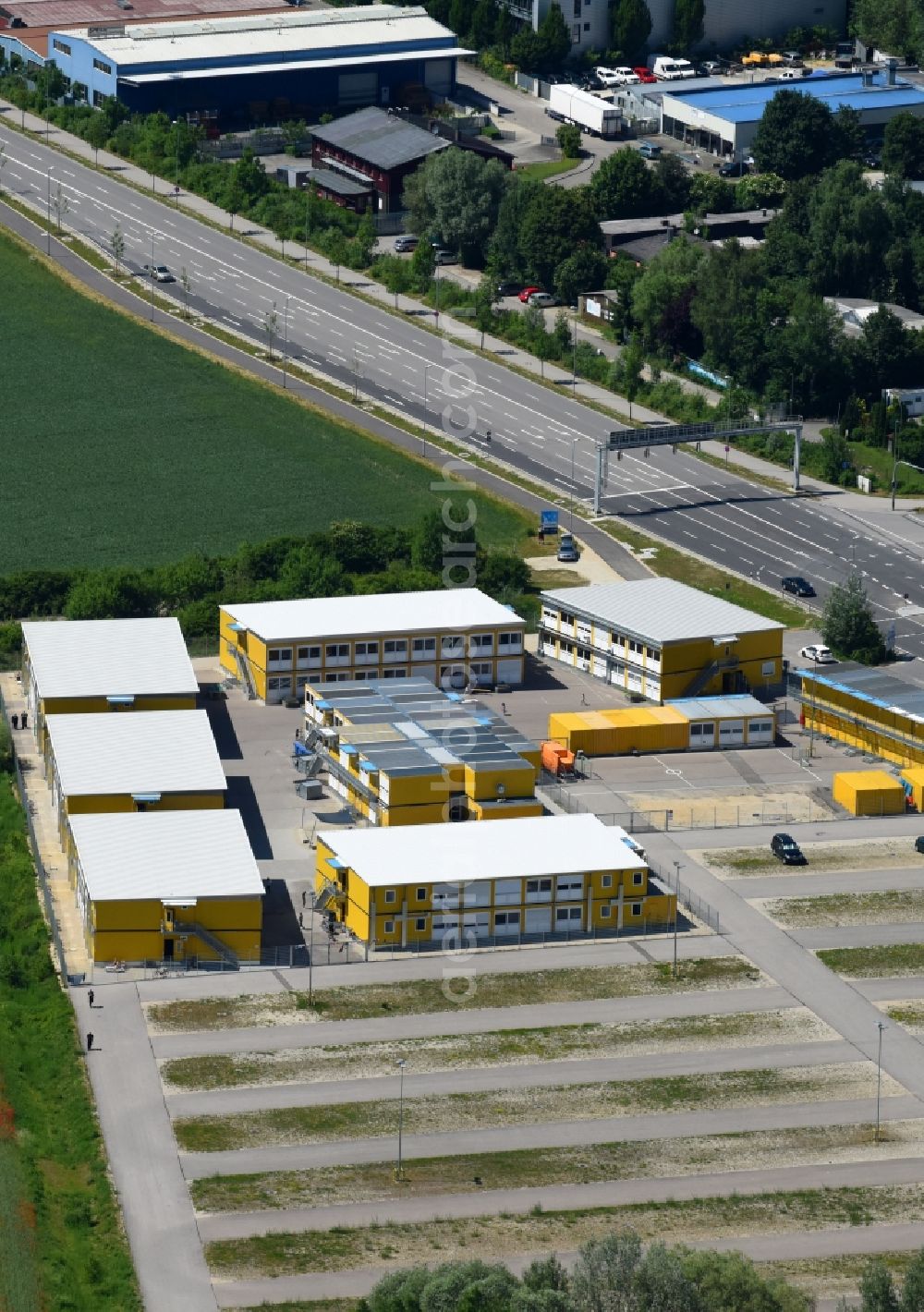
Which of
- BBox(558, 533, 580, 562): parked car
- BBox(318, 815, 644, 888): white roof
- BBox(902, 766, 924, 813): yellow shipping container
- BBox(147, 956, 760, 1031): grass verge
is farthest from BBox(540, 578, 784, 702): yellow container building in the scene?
BBox(147, 956, 760, 1031): grass verge

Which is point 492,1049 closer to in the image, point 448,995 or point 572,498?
point 448,995

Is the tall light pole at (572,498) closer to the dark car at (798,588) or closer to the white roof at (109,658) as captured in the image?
the dark car at (798,588)

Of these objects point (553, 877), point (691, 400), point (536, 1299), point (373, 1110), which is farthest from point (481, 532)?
point (536, 1299)

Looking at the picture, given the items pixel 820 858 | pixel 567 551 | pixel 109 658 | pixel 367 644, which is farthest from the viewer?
pixel 567 551

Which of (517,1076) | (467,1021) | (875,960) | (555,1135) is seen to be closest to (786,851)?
(875,960)

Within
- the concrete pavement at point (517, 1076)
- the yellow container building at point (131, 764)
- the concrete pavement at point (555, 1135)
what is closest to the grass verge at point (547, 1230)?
the concrete pavement at point (555, 1135)

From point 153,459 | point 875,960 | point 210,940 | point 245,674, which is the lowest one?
point 245,674

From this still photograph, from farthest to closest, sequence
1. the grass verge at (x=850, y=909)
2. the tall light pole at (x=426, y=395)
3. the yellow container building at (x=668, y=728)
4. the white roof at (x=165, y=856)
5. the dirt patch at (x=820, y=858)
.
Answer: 1. the tall light pole at (x=426, y=395)
2. the yellow container building at (x=668, y=728)
3. the dirt patch at (x=820, y=858)
4. the grass verge at (x=850, y=909)
5. the white roof at (x=165, y=856)

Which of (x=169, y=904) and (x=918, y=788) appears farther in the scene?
(x=918, y=788)
